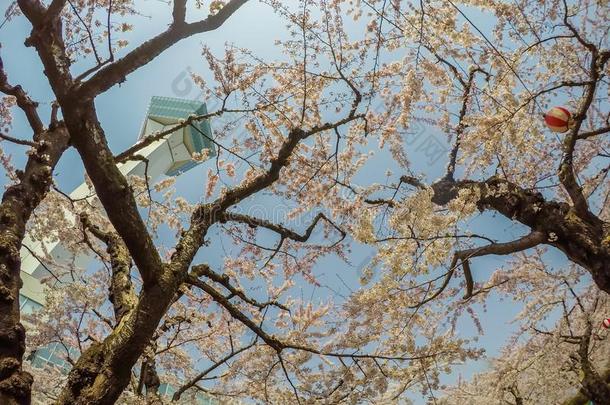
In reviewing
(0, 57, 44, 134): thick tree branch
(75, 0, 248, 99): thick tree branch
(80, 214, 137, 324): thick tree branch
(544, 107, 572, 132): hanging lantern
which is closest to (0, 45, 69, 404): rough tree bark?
(0, 57, 44, 134): thick tree branch

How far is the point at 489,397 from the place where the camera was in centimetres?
1055

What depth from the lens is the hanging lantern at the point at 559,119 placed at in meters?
4.72

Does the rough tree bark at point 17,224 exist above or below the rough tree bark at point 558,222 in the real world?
below

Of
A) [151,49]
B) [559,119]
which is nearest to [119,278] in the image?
[151,49]

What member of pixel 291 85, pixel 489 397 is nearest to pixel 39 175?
pixel 291 85

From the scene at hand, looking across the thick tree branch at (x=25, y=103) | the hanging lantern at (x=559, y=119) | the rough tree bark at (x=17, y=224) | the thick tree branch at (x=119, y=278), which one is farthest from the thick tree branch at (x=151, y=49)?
the hanging lantern at (x=559, y=119)

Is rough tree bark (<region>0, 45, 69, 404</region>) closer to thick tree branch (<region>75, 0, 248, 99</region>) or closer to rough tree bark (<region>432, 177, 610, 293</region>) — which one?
thick tree branch (<region>75, 0, 248, 99</region>)

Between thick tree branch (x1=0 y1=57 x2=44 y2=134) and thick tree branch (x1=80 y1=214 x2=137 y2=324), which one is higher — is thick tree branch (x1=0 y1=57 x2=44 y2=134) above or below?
above

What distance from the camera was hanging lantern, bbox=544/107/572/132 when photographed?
15.5 ft

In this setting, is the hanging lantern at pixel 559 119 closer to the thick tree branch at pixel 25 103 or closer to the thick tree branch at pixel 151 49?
the thick tree branch at pixel 151 49

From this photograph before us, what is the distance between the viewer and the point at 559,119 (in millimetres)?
4727

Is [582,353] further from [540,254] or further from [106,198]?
[106,198]

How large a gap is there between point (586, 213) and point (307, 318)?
6606 mm

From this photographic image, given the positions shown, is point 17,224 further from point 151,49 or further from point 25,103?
point 25,103
